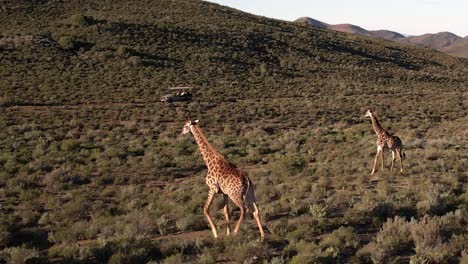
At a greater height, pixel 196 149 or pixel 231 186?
pixel 231 186

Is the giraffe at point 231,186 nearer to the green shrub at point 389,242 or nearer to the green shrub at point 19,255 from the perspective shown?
the green shrub at point 389,242

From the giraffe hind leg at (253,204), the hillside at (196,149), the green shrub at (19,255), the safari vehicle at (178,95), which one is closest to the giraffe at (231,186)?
the giraffe hind leg at (253,204)

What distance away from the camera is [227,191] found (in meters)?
9.18

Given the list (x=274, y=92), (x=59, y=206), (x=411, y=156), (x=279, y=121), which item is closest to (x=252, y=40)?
(x=274, y=92)

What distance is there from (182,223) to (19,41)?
48565 mm

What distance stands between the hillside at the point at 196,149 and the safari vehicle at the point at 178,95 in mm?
1349

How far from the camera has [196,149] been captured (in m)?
21.7

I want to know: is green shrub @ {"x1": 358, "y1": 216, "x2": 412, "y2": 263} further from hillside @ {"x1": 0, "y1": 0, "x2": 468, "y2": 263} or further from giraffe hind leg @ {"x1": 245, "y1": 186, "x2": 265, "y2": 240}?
giraffe hind leg @ {"x1": 245, "y1": 186, "x2": 265, "y2": 240}

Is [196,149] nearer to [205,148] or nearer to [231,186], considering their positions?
[205,148]

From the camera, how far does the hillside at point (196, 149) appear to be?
30.5ft

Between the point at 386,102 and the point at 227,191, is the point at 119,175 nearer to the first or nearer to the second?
the point at 227,191

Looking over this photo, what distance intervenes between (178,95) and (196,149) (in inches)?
776

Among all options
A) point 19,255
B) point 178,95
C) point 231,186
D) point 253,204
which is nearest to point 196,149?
point 231,186

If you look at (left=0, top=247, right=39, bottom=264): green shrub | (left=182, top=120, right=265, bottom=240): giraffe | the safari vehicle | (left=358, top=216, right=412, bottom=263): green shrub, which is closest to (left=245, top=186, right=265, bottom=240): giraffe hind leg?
(left=182, top=120, right=265, bottom=240): giraffe
